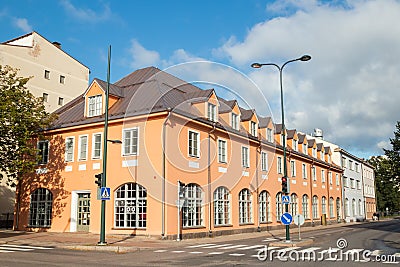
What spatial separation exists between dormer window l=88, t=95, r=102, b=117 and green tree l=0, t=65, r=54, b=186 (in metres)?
4.08

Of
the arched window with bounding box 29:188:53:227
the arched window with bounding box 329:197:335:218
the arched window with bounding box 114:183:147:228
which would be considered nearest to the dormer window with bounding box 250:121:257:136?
the arched window with bounding box 114:183:147:228

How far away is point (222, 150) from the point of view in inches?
1125

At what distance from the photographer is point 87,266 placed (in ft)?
38.5

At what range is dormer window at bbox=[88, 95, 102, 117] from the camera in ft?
89.5

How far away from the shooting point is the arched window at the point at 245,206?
30.3 metres

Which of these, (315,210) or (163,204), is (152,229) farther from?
(315,210)

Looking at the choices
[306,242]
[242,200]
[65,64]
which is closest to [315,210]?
[242,200]

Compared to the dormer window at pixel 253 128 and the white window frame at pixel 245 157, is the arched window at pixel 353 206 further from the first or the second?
the white window frame at pixel 245 157

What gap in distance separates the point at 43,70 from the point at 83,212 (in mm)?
22333

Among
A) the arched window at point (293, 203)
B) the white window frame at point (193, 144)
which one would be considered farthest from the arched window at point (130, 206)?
the arched window at point (293, 203)

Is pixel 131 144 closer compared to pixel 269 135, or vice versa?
pixel 131 144

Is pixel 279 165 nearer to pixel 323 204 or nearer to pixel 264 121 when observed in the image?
pixel 264 121

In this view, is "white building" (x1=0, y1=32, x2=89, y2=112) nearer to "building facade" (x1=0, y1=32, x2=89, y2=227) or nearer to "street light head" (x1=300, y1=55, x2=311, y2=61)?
"building facade" (x1=0, y1=32, x2=89, y2=227)

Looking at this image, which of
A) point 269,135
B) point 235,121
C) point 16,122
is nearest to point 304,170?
point 269,135
